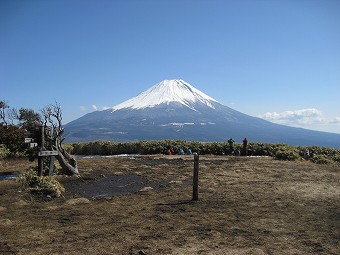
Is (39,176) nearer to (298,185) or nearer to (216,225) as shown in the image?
(216,225)

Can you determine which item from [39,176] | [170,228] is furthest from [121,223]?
[39,176]

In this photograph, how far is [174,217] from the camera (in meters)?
9.37

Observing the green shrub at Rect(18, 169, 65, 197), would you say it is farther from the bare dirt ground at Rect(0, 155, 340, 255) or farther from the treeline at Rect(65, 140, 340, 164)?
the treeline at Rect(65, 140, 340, 164)

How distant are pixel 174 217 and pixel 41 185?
670 cm

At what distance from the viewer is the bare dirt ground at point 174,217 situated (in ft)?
23.5

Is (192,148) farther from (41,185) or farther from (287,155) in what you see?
(41,185)

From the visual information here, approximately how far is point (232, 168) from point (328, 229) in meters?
11.9

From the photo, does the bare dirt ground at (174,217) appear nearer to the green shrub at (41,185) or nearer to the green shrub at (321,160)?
the green shrub at (41,185)

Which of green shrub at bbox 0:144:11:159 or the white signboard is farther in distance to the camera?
green shrub at bbox 0:144:11:159

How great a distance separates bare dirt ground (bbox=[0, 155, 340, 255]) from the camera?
718 centimetres

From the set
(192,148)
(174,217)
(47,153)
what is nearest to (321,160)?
(192,148)

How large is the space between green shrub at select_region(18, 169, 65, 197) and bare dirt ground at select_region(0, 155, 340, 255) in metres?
0.39

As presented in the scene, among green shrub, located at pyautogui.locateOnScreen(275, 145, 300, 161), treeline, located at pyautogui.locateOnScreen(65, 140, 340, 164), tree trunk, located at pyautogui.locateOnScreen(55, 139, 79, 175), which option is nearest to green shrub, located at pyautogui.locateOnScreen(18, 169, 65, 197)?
tree trunk, located at pyautogui.locateOnScreen(55, 139, 79, 175)

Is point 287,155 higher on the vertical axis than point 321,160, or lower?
higher
